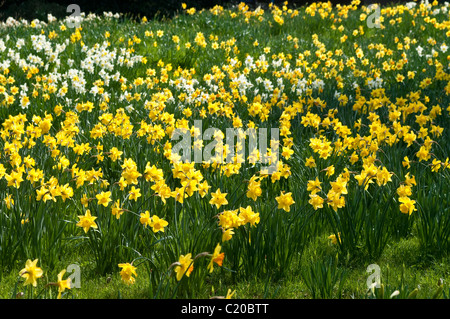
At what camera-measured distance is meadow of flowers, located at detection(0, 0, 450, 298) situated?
2.64 metres

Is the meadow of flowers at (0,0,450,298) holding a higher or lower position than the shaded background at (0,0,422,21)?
lower

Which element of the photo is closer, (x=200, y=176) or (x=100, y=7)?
(x=200, y=176)

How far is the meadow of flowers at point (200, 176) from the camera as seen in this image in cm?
264

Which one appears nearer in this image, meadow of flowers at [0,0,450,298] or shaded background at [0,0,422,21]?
meadow of flowers at [0,0,450,298]

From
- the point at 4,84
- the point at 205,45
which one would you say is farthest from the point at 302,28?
the point at 4,84

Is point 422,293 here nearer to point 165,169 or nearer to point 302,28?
point 165,169

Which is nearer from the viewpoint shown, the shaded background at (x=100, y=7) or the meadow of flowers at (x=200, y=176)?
the meadow of flowers at (x=200, y=176)

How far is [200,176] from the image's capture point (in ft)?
9.36

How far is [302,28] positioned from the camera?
9773 millimetres

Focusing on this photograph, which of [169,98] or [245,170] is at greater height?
[169,98]

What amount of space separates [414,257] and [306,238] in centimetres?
59

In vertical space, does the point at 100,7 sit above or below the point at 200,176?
above

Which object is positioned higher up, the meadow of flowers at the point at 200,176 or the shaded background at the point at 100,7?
the shaded background at the point at 100,7
